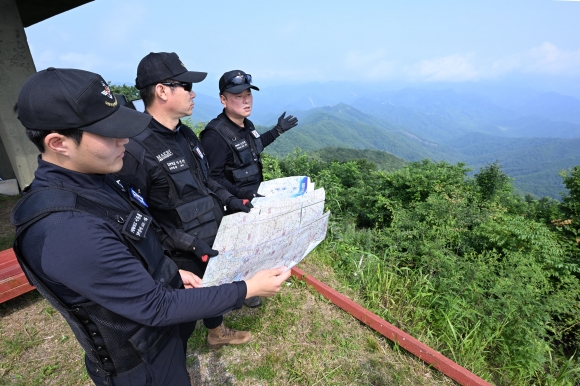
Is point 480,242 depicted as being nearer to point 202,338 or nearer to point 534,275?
point 534,275

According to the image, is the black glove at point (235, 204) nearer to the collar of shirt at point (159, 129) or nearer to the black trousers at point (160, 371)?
the collar of shirt at point (159, 129)

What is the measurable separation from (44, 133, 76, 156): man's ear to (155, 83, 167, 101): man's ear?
1.14 metres

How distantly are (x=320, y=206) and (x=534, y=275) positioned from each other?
121 inches

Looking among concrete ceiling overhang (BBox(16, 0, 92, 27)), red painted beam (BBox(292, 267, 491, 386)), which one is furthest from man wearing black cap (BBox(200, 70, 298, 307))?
concrete ceiling overhang (BBox(16, 0, 92, 27))

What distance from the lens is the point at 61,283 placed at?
95cm

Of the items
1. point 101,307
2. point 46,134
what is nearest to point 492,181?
point 101,307

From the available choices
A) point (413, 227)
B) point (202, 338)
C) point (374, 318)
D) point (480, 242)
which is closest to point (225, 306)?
point (202, 338)

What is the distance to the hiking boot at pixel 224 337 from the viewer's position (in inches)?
101

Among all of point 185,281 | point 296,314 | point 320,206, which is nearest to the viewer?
point 320,206

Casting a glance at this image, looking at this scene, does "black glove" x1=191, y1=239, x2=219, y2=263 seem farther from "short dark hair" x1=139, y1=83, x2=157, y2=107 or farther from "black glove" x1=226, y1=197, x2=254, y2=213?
"short dark hair" x1=139, y1=83, x2=157, y2=107

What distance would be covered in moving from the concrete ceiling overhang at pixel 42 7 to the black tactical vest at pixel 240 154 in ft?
18.1

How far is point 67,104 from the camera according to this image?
0.92m

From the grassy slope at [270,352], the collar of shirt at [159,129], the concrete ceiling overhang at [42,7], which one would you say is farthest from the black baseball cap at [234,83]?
the concrete ceiling overhang at [42,7]

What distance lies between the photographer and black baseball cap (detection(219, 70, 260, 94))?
2934mm
